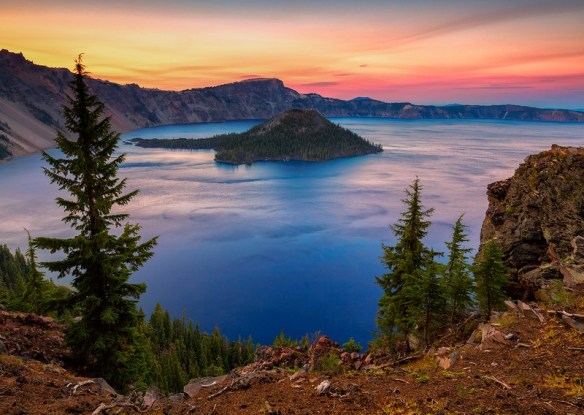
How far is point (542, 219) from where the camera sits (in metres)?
30.4

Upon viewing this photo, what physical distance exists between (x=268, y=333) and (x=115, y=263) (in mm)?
72089

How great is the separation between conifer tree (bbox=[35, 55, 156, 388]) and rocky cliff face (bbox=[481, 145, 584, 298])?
26.0m

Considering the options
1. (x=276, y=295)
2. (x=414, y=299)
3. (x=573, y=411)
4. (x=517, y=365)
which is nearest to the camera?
(x=573, y=411)

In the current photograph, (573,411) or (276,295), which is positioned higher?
(573,411)

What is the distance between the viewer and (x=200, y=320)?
297ft

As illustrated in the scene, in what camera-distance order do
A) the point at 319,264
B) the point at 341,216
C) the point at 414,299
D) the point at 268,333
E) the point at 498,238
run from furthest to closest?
1. the point at 341,216
2. the point at 319,264
3. the point at 268,333
4. the point at 498,238
5. the point at 414,299

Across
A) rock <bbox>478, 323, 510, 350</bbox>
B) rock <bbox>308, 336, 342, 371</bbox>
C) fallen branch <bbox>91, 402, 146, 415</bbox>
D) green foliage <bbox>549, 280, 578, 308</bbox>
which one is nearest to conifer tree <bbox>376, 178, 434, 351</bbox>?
rock <bbox>308, 336, 342, 371</bbox>

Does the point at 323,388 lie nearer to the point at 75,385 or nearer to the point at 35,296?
the point at 75,385

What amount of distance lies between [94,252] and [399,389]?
15.8 m

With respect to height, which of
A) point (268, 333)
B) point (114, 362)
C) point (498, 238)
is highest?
point (498, 238)

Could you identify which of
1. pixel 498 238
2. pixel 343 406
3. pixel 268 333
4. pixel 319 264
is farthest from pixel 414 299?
pixel 319 264

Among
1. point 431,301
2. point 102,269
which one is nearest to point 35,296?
point 102,269

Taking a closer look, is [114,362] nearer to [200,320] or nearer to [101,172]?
[101,172]

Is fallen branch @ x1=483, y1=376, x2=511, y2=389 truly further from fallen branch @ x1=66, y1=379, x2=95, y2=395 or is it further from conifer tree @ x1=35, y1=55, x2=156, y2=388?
conifer tree @ x1=35, y1=55, x2=156, y2=388
